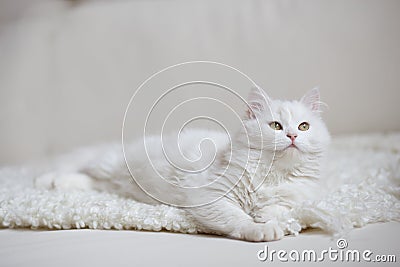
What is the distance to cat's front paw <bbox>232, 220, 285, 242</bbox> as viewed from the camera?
0.90 meters

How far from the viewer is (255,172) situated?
1.02 metres

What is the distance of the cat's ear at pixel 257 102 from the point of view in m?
1.02

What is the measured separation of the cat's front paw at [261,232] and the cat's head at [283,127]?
0.17 meters

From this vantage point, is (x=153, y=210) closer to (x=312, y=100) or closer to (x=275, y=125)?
(x=275, y=125)

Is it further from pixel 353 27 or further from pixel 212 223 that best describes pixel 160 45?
pixel 212 223

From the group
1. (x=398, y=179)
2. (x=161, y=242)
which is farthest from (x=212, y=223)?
(x=398, y=179)

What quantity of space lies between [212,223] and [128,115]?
2.85 feet

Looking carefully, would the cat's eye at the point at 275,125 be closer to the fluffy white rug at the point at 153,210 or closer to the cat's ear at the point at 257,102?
Answer: the cat's ear at the point at 257,102

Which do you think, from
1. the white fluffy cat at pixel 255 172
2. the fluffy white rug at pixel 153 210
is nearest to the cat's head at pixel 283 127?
the white fluffy cat at pixel 255 172

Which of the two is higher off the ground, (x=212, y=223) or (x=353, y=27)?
(x=353, y=27)

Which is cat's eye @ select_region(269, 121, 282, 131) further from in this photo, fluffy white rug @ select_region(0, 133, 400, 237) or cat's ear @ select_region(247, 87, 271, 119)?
fluffy white rug @ select_region(0, 133, 400, 237)

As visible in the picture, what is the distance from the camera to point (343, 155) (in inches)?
66.3

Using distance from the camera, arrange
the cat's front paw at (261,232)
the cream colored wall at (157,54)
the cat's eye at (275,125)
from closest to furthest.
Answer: the cat's front paw at (261,232) < the cat's eye at (275,125) < the cream colored wall at (157,54)

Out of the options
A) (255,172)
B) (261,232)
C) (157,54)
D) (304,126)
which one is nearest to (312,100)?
(304,126)
